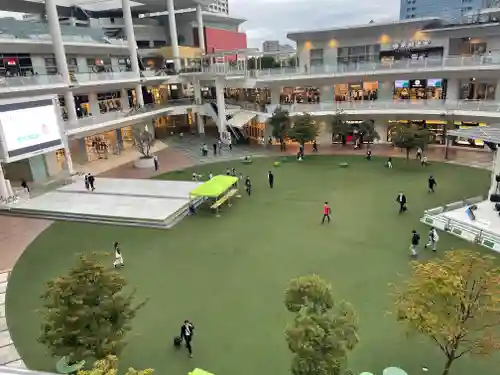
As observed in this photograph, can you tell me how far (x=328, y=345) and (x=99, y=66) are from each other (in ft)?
130

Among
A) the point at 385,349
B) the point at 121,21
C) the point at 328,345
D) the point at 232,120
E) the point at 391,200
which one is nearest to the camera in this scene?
the point at 328,345

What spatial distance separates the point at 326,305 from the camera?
7977mm

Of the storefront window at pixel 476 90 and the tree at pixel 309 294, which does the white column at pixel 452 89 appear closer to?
the storefront window at pixel 476 90

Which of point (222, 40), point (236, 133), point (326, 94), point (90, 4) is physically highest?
point (90, 4)

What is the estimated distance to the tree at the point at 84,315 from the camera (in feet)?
29.9

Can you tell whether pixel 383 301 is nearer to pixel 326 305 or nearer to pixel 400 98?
pixel 326 305

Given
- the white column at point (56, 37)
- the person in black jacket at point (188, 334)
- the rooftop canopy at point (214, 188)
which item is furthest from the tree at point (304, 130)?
the person in black jacket at point (188, 334)

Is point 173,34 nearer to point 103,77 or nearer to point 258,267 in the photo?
point 103,77

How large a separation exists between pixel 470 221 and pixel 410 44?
2351cm

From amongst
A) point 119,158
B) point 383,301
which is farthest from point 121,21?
point 383,301

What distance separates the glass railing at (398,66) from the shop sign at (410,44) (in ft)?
11.7

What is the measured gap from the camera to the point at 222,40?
56.1 meters

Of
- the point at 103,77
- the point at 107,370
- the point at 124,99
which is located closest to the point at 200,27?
the point at 124,99

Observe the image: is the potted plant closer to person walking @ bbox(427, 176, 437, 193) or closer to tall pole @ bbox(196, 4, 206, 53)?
person walking @ bbox(427, 176, 437, 193)
